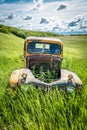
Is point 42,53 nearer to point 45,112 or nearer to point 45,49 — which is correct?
point 45,49

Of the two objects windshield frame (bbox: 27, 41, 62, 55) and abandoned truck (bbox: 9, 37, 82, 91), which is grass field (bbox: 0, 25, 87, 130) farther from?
windshield frame (bbox: 27, 41, 62, 55)

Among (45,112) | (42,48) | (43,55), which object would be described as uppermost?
(42,48)

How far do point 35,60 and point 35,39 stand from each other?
40cm

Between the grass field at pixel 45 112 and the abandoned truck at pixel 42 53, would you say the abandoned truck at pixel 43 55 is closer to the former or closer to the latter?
the abandoned truck at pixel 42 53

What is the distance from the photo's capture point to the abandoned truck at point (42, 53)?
6074 mm

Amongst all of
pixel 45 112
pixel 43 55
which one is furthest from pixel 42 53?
pixel 45 112

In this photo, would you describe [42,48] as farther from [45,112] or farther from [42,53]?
[45,112]

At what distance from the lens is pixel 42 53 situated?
6234mm

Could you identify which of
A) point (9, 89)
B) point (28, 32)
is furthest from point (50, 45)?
point (28, 32)

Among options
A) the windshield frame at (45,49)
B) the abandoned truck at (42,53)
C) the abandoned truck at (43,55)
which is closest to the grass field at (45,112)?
the abandoned truck at (43,55)

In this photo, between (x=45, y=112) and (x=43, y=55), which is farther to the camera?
(x=43, y=55)

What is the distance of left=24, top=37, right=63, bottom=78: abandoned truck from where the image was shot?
239 inches

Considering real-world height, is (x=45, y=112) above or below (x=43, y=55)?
below

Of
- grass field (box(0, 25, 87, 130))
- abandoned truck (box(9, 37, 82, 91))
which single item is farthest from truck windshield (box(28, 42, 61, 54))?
grass field (box(0, 25, 87, 130))
